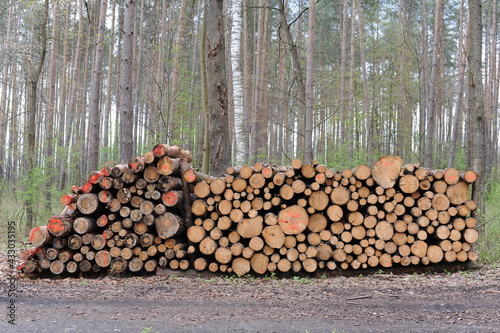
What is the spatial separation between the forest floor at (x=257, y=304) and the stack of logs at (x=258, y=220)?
302 mm

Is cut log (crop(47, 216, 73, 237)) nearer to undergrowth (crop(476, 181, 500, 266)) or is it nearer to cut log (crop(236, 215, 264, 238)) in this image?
cut log (crop(236, 215, 264, 238))

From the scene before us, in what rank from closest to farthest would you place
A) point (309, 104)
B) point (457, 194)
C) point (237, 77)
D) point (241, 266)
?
1. point (241, 266)
2. point (457, 194)
3. point (237, 77)
4. point (309, 104)

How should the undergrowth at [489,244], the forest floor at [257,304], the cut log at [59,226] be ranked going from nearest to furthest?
the forest floor at [257,304] → the cut log at [59,226] → the undergrowth at [489,244]

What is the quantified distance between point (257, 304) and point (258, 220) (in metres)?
1.82

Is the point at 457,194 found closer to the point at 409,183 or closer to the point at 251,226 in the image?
the point at 409,183

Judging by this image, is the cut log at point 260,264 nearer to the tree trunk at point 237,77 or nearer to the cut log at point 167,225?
the cut log at point 167,225

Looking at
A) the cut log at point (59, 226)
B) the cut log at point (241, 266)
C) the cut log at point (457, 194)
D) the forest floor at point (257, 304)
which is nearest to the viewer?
the forest floor at point (257, 304)

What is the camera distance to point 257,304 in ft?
15.4

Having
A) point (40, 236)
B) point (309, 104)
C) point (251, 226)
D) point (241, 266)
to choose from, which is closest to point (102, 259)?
point (40, 236)

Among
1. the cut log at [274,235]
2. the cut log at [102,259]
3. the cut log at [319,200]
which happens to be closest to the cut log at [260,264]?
the cut log at [274,235]

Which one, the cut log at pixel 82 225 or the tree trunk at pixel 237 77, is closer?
the cut log at pixel 82 225

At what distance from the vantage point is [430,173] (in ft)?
21.7

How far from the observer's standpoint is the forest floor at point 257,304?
12.7ft

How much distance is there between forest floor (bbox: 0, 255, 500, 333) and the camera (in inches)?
152
